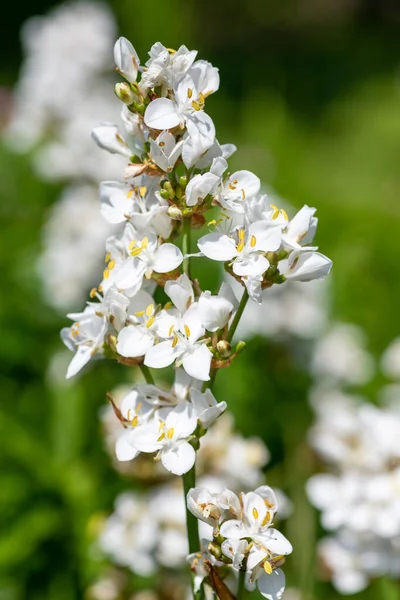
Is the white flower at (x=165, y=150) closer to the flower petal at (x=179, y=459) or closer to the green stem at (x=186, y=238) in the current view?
the green stem at (x=186, y=238)

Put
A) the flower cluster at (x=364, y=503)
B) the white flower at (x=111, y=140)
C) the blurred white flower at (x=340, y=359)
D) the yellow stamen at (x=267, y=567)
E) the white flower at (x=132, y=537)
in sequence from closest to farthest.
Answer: the yellow stamen at (x=267, y=567) → the white flower at (x=111, y=140) → the flower cluster at (x=364, y=503) → the white flower at (x=132, y=537) → the blurred white flower at (x=340, y=359)

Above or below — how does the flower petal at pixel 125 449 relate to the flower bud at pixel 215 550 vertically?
above

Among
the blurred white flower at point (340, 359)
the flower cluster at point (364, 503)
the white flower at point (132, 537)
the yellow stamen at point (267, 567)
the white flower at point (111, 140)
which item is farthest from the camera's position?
the blurred white flower at point (340, 359)

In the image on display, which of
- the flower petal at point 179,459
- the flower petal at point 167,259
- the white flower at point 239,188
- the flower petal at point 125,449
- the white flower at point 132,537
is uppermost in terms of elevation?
the white flower at point 239,188

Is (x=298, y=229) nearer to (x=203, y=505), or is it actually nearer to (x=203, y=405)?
(x=203, y=405)

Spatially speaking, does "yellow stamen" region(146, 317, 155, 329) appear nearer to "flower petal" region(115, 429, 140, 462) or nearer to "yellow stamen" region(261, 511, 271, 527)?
"flower petal" region(115, 429, 140, 462)

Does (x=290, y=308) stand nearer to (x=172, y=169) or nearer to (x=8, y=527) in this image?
(x=8, y=527)

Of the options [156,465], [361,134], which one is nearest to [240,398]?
[156,465]

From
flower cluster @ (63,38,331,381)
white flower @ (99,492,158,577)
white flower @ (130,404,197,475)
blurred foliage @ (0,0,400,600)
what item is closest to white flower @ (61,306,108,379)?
flower cluster @ (63,38,331,381)

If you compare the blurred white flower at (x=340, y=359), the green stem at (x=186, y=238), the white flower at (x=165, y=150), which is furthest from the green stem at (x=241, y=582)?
the blurred white flower at (x=340, y=359)
